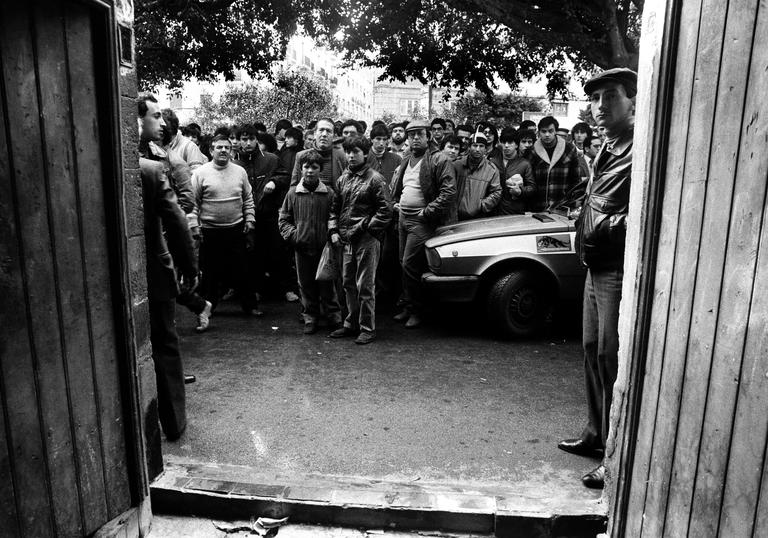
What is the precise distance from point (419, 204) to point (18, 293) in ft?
15.4

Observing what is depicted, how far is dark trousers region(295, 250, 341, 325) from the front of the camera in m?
6.55

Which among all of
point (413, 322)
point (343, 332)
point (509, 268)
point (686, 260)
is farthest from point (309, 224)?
point (686, 260)

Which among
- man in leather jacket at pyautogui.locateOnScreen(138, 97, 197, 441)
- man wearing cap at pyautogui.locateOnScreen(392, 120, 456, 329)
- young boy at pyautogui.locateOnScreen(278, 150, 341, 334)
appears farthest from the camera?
man wearing cap at pyautogui.locateOnScreen(392, 120, 456, 329)

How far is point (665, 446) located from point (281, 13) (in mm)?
12331

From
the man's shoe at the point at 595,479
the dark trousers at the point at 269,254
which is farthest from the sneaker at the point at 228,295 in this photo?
the man's shoe at the point at 595,479

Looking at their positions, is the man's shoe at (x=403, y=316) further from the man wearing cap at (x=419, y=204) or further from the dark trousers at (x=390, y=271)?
the dark trousers at (x=390, y=271)

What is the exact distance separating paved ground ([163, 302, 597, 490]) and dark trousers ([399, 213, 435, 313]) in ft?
1.40

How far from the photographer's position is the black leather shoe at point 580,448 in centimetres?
386

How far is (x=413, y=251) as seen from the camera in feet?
21.9

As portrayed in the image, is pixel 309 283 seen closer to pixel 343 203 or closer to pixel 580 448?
pixel 343 203

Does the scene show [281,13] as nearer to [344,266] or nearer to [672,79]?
[344,266]

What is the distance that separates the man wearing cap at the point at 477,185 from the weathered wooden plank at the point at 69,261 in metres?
5.04

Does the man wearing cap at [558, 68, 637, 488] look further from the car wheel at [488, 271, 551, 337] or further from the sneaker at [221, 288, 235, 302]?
the sneaker at [221, 288, 235, 302]

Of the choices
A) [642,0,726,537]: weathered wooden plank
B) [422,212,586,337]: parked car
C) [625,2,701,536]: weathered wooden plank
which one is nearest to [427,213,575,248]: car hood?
[422,212,586,337]: parked car
